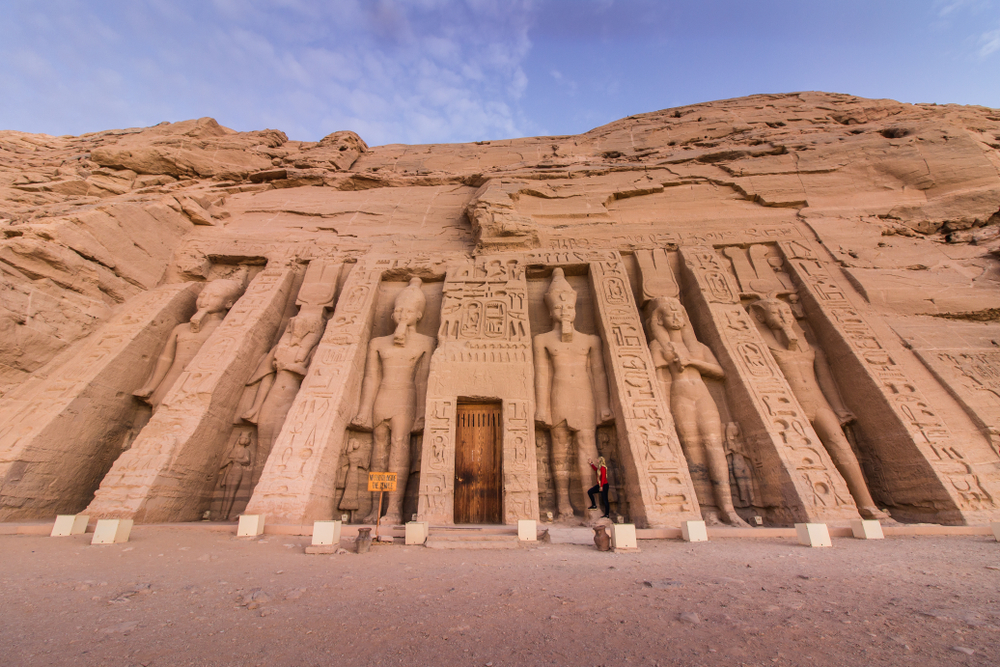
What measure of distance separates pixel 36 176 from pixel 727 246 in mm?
17166

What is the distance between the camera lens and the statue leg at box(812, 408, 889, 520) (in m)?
6.21

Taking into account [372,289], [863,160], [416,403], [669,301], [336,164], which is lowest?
[416,403]

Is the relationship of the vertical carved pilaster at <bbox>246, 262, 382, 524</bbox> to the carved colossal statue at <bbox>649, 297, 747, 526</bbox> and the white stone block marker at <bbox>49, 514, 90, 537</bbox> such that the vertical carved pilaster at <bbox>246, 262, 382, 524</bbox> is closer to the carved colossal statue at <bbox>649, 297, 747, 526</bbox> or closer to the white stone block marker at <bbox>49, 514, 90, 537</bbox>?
the white stone block marker at <bbox>49, 514, 90, 537</bbox>

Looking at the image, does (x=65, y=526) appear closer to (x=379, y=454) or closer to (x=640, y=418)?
(x=379, y=454)

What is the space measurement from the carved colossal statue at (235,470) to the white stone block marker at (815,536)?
7.92 metres

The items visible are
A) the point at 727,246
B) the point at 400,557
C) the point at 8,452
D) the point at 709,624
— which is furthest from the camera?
the point at 727,246

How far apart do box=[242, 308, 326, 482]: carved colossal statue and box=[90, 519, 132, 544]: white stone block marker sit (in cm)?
292

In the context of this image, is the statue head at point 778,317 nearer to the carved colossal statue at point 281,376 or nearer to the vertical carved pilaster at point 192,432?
the carved colossal statue at point 281,376

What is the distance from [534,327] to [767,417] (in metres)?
4.41

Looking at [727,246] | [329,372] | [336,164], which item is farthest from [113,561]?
[336,164]

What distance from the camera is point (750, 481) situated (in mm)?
6758

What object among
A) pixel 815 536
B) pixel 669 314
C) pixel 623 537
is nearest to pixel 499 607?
pixel 623 537

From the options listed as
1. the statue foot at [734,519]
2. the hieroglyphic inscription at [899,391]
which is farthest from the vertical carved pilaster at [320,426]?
the hieroglyphic inscription at [899,391]

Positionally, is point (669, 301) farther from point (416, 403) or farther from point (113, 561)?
point (113, 561)
